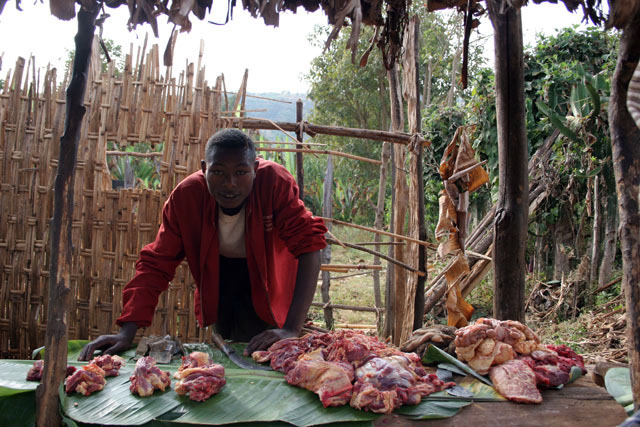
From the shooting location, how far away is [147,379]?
205 cm

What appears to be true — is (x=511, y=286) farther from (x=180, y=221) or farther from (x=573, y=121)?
(x=573, y=121)

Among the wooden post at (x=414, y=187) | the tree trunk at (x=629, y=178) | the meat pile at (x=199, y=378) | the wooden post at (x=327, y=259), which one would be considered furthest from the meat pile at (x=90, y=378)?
the wooden post at (x=327, y=259)

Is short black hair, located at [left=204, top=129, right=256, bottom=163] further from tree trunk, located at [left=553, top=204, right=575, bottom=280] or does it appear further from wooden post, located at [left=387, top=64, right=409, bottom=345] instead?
tree trunk, located at [left=553, top=204, right=575, bottom=280]

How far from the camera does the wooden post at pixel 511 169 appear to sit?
3.02 metres

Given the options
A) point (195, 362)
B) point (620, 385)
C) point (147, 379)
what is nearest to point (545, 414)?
point (620, 385)

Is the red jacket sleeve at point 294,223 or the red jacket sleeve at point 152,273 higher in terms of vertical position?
the red jacket sleeve at point 294,223

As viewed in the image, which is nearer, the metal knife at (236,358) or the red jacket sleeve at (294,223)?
the metal knife at (236,358)

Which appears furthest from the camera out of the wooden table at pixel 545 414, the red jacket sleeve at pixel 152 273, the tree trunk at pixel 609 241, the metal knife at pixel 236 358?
the tree trunk at pixel 609 241

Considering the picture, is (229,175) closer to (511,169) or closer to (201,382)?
(201,382)

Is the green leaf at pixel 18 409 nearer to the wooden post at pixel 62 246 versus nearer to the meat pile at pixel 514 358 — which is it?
the wooden post at pixel 62 246

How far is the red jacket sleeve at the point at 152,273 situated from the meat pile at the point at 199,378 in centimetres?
64

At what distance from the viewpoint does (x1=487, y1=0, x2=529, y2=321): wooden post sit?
3020 millimetres

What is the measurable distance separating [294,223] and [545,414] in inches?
64.4

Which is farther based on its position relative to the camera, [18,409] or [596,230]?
[596,230]
